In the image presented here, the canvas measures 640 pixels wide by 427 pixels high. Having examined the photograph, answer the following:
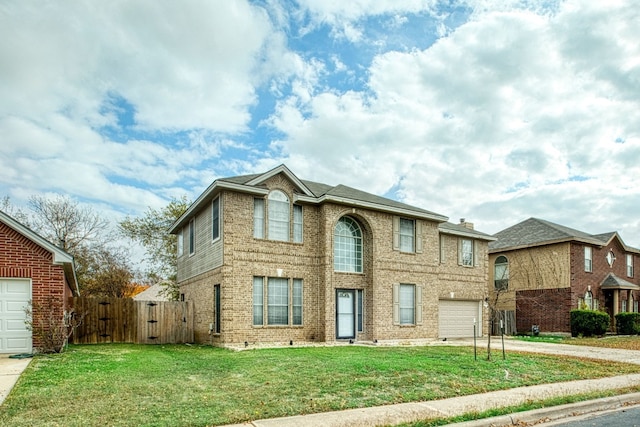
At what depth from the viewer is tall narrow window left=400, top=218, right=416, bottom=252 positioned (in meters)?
21.8

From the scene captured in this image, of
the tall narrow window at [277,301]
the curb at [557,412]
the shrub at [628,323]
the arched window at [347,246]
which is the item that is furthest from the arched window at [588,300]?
the curb at [557,412]

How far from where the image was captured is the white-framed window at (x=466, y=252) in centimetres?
2502

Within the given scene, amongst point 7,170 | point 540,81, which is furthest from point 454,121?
point 7,170

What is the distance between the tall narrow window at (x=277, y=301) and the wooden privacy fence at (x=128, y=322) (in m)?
4.59

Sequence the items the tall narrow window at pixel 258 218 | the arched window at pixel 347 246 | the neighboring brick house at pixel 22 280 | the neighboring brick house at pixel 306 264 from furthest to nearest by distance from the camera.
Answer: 1. the arched window at pixel 347 246
2. the tall narrow window at pixel 258 218
3. the neighboring brick house at pixel 306 264
4. the neighboring brick house at pixel 22 280

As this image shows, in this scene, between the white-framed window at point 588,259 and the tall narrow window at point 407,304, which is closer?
the tall narrow window at point 407,304

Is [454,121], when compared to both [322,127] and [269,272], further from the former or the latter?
[269,272]

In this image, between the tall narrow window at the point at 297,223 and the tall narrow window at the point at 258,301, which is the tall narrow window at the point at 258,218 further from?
the tall narrow window at the point at 258,301

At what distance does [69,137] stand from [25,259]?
9.97 meters

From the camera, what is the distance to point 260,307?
17.9 metres

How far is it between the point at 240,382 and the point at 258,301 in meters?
8.82

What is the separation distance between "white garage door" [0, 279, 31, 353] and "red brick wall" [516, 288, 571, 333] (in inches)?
1033

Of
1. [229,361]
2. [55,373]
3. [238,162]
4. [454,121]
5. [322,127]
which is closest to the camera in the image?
[55,373]

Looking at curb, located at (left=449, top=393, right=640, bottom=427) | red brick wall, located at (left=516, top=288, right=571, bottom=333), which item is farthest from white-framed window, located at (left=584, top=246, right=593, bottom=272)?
curb, located at (left=449, top=393, right=640, bottom=427)
